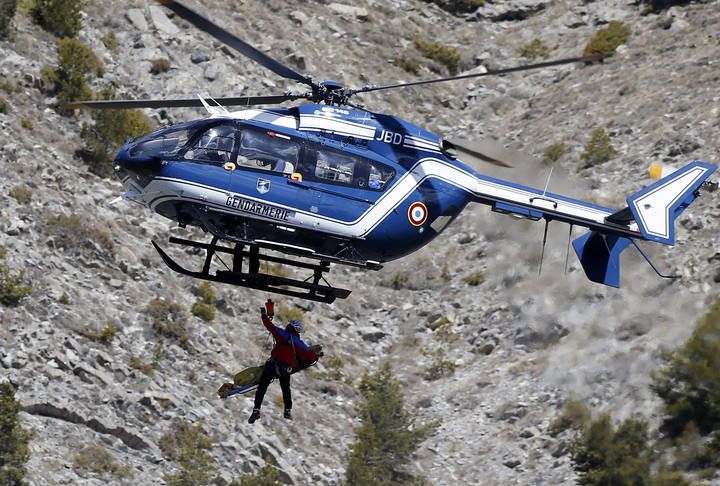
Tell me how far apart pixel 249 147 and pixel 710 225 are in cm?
2037

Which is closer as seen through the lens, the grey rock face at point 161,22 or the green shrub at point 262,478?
the green shrub at point 262,478

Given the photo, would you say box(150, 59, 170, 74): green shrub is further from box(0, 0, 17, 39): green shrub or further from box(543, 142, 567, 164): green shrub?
box(543, 142, 567, 164): green shrub

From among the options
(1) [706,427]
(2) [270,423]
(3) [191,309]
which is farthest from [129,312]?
(1) [706,427]

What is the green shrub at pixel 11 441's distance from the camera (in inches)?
1047

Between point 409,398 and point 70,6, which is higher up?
point 70,6

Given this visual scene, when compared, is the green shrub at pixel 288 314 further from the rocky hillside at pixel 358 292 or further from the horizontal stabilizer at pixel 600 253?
the horizontal stabilizer at pixel 600 253

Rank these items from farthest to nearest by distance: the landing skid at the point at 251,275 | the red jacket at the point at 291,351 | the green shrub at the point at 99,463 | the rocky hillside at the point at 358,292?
the rocky hillside at the point at 358,292 < the green shrub at the point at 99,463 < the red jacket at the point at 291,351 < the landing skid at the point at 251,275

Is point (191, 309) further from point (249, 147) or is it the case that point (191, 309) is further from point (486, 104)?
point (486, 104)

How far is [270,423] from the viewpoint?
32.7 meters

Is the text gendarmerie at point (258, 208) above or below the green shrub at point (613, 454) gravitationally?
above

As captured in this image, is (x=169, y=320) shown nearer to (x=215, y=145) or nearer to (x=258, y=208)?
(x=258, y=208)

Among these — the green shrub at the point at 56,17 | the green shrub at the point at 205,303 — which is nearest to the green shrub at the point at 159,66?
the green shrub at the point at 56,17

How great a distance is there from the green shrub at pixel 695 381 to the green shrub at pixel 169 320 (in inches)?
486

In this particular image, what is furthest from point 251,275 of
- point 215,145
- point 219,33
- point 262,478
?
point 262,478
